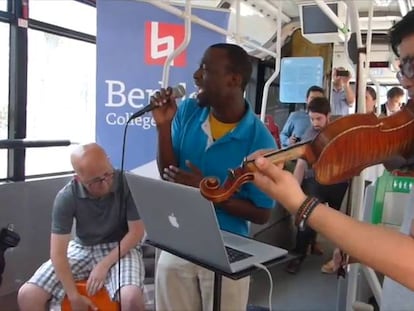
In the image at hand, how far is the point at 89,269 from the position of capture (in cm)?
248

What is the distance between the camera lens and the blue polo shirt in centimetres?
159

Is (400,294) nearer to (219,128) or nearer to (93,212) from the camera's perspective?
(219,128)

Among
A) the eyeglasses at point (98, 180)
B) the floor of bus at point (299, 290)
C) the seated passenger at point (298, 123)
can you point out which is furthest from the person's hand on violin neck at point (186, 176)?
the seated passenger at point (298, 123)

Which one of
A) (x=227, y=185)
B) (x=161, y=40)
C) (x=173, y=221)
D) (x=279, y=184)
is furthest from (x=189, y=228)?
(x=161, y=40)

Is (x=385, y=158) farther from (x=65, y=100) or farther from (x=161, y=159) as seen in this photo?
(x=65, y=100)

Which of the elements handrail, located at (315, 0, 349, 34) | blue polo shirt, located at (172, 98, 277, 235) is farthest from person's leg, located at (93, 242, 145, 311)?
handrail, located at (315, 0, 349, 34)

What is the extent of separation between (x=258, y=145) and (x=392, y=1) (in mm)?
4731

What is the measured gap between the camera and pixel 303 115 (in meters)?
4.53

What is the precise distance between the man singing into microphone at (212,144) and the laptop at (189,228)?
204mm

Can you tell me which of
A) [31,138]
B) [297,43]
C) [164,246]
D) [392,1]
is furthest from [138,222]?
[297,43]

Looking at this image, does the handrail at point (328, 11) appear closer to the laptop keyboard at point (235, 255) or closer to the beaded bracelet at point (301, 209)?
the laptop keyboard at point (235, 255)

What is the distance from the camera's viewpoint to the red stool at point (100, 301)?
89.4 inches

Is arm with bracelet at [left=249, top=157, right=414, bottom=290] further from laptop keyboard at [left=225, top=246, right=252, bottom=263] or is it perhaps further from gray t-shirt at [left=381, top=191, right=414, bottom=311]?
laptop keyboard at [left=225, top=246, right=252, bottom=263]

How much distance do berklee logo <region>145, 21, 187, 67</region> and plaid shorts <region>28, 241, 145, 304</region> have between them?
1.19 m
